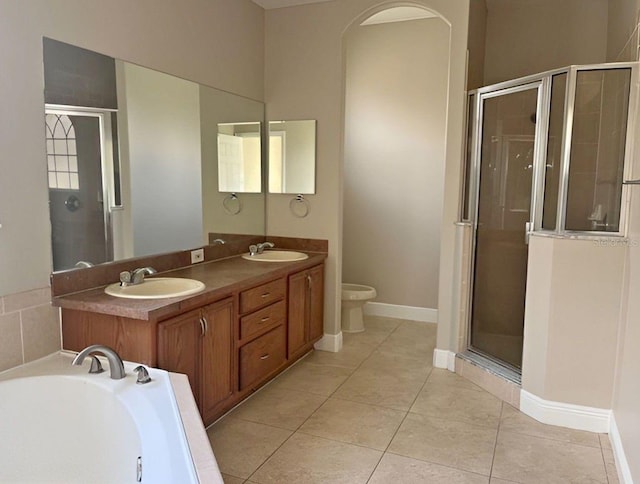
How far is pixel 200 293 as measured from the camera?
2.44 meters

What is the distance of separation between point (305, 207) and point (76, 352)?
2.12m

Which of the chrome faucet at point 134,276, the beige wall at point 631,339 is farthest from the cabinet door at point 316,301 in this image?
the beige wall at point 631,339

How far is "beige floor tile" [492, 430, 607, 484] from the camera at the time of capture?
7.54 ft

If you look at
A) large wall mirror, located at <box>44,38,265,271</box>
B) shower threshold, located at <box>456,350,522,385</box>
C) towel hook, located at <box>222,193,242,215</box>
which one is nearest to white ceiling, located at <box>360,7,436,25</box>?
large wall mirror, located at <box>44,38,265,271</box>

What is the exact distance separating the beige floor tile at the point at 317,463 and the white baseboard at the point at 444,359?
1314mm

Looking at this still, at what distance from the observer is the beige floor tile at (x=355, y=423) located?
2.63 m

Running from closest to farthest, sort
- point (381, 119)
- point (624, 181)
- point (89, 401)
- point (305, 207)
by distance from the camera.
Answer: point (89, 401) → point (624, 181) → point (305, 207) → point (381, 119)

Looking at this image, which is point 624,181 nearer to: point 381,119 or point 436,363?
point 436,363

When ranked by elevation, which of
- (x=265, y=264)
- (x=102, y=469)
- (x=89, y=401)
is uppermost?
(x=265, y=264)

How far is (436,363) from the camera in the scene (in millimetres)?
3686

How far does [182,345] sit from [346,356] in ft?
6.04

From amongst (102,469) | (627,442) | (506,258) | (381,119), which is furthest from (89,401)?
(381,119)

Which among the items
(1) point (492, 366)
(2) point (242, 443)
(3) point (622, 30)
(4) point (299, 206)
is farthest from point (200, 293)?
(3) point (622, 30)

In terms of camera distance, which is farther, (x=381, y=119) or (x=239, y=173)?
(x=381, y=119)
